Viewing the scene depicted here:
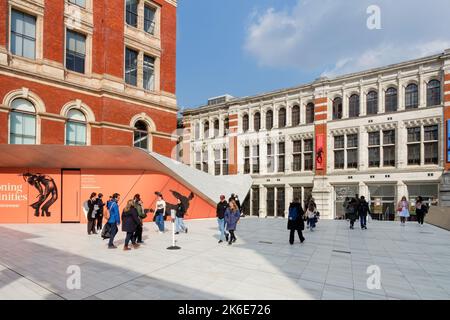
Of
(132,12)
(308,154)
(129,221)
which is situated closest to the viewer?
(129,221)

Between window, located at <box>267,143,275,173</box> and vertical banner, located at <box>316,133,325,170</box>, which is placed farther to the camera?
window, located at <box>267,143,275,173</box>

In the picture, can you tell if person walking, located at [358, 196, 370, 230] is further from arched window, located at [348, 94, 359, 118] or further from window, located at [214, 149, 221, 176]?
window, located at [214, 149, 221, 176]

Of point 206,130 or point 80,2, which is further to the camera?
point 206,130

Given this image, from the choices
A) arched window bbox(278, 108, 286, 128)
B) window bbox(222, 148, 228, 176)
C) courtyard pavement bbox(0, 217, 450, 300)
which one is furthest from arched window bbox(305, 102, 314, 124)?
courtyard pavement bbox(0, 217, 450, 300)

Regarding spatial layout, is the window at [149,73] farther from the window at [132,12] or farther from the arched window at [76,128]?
the arched window at [76,128]

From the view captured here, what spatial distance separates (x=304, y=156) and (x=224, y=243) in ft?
77.1

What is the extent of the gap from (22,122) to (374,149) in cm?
2793

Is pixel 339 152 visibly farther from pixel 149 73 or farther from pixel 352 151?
pixel 149 73

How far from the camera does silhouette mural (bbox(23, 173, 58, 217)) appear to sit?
1731 centimetres

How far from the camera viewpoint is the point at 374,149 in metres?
29.5

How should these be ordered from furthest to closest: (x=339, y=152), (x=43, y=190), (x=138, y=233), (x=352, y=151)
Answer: (x=339, y=152)
(x=352, y=151)
(x=43, y=190)
(x=138, y=233)

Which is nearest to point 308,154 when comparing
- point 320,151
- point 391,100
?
point 320,151

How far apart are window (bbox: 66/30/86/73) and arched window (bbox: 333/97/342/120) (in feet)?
78.5
